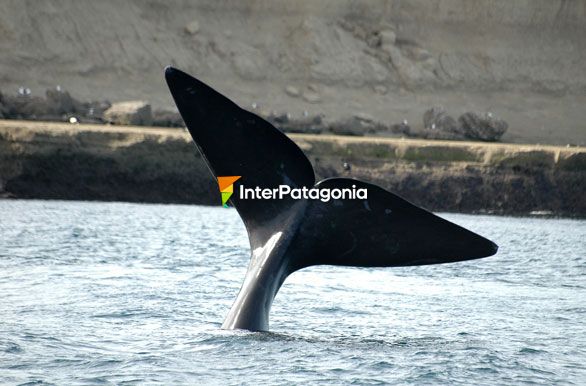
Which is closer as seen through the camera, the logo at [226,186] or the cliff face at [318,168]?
the logo at [226,186]

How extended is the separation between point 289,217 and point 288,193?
10.4 inches

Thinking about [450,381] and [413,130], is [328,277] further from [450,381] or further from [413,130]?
[413,130]

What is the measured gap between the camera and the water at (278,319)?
36.0 feet

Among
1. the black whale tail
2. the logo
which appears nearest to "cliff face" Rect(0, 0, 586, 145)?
the black whale tail

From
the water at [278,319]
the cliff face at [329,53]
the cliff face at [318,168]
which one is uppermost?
the cliff face at [329,53]

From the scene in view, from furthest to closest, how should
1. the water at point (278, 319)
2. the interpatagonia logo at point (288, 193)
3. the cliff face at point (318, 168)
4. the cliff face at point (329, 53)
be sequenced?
the cliff face at point (329, 53)
the cliff face at point (318, 168)
the interpatagonia logo at point (288, 193)
the water at point (278, 319)

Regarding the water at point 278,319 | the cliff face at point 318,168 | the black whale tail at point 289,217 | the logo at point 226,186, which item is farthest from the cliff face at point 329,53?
the logo at point 226,186

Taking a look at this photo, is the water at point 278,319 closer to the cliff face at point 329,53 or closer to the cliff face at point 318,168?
the cliff face at point 318,168

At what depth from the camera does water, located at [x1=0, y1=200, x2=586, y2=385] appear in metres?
11.0

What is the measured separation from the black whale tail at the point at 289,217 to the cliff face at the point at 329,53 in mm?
50925

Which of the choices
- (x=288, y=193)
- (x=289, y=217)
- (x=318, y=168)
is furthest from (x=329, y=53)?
(x=288, y=193)

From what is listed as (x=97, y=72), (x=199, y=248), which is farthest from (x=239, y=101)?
(x=199, y=248)

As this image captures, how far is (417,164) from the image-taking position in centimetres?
4484

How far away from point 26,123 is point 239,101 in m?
19.9
